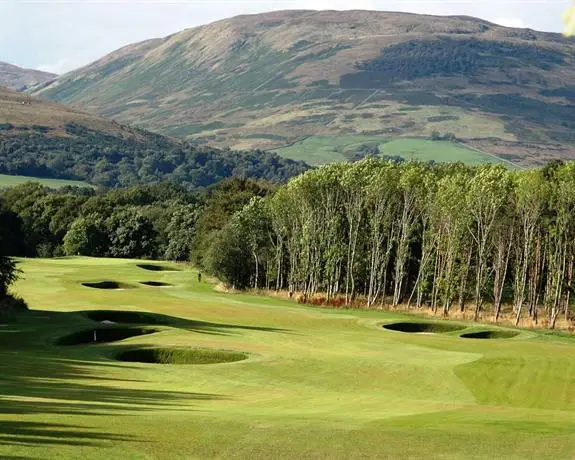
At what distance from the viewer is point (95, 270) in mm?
113312

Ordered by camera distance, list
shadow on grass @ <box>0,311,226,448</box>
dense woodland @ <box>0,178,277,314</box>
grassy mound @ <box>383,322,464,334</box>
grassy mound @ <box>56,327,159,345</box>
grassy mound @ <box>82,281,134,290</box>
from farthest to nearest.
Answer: dense woodland @ <box>0,178,277,314</box> < grassy mound @ <box>82,281,134,290</box> < grassy mound @ <box>383,322,464,334</box> < grassy mound @ <box>56,327,159,345</box> < shadow on grass @ <box>0,311,226,448</box>

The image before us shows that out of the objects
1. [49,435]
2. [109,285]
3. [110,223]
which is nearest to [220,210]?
[109,285]

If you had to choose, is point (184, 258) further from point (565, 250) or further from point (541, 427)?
point (541, 427)

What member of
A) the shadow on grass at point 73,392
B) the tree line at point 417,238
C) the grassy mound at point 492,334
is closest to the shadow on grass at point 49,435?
the shadow on grass at point 73,392

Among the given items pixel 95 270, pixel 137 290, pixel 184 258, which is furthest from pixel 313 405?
pixel 184 258

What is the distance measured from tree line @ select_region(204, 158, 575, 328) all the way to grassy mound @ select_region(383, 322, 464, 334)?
11063 millimetres

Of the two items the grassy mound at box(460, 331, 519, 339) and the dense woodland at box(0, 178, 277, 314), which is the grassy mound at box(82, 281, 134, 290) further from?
the grassy mound at box(460, 331, 519, 339)

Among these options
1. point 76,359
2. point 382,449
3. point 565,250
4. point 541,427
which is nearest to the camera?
point 382,449

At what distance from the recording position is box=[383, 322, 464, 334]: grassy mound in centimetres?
7075

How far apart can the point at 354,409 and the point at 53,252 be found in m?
146

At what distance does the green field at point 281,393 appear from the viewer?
21.4m

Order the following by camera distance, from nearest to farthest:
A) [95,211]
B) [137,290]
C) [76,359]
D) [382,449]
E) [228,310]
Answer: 1. [382,449]
2. [76,359]
3. [228,310]
4. [137,290]
5. [95,211]

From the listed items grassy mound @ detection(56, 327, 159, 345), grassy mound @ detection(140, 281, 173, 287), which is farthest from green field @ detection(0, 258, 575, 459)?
grassy mound @ detection(140, 281, 173, 287)

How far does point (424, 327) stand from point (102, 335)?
3004 centimetres
